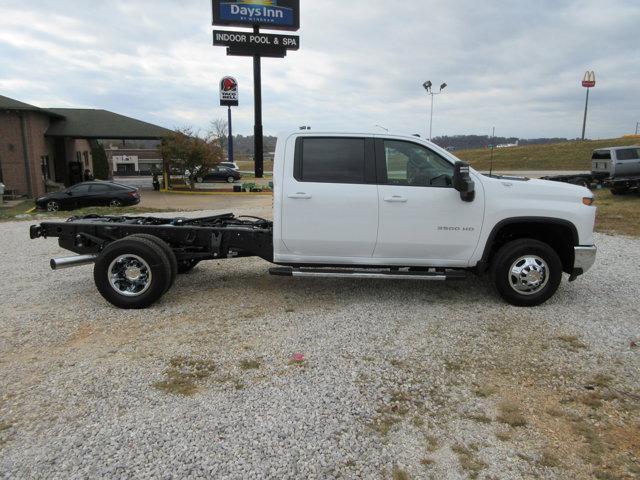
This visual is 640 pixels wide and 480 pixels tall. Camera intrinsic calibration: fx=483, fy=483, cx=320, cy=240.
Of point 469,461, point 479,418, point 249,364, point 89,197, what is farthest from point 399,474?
point 89,197

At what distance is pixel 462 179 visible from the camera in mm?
5141

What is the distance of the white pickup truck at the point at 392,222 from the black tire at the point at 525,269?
0.01 meters

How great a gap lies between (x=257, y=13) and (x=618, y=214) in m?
24.7

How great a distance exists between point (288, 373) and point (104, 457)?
5.00ft

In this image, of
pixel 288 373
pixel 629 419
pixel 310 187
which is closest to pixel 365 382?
pixel 288 373

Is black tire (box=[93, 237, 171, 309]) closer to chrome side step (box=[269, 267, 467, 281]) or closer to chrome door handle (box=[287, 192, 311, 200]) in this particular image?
chrome side step (box=[269, 267, 467, 281])

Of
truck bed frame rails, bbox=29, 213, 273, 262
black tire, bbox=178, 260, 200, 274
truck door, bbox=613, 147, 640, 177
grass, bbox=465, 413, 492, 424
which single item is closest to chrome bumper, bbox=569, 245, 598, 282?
grass, bbox=465, 413, 492, 424

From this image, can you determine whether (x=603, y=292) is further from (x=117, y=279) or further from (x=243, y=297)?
(x=117, y=279)

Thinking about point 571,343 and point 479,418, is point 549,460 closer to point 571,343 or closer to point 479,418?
point 479,418

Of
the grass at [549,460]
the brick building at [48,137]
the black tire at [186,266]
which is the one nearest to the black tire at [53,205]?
the brick building at [48,137]

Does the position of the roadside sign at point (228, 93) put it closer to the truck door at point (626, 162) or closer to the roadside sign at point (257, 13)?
the roadside sign at point (257, 13)

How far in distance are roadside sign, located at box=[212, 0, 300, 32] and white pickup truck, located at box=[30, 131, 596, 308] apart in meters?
28.3

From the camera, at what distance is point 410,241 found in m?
5.44

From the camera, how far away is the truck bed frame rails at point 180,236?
5.80 meters
